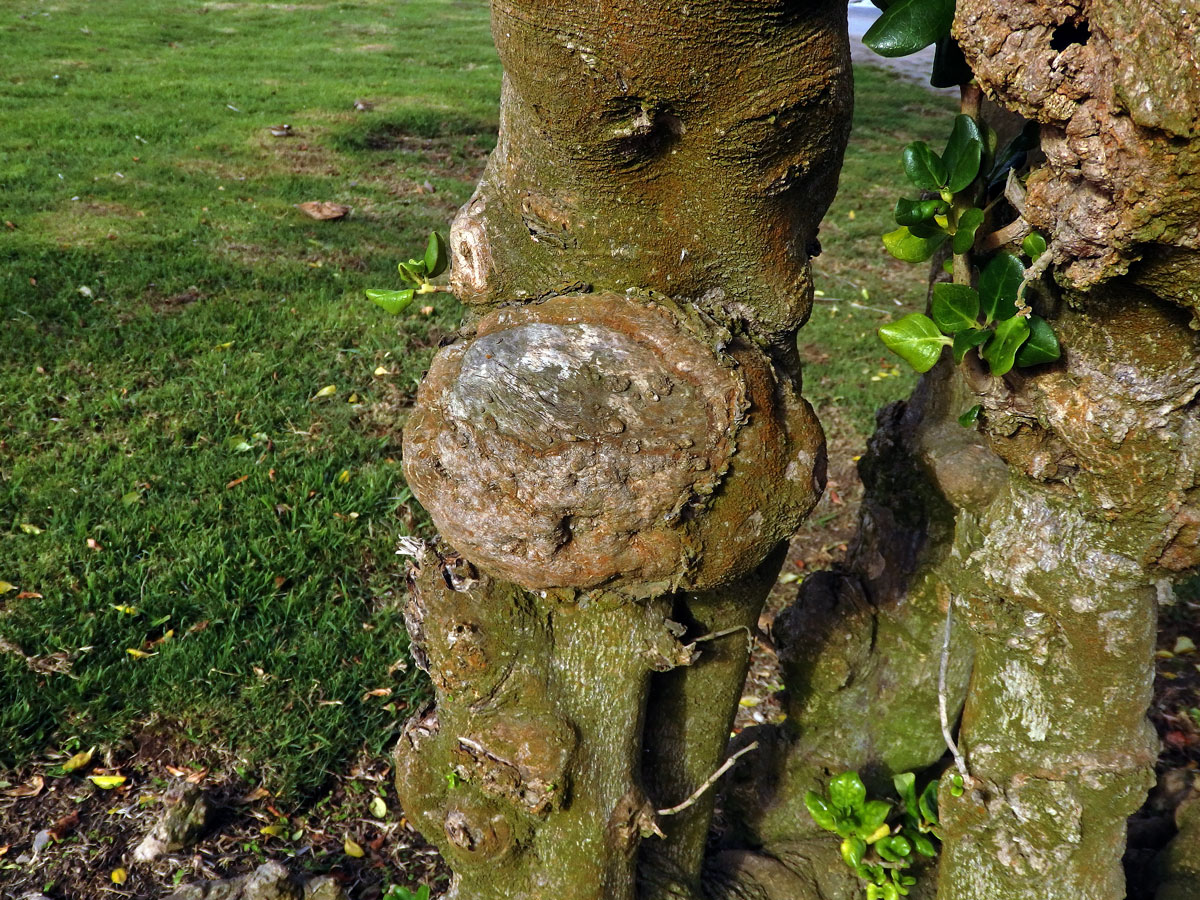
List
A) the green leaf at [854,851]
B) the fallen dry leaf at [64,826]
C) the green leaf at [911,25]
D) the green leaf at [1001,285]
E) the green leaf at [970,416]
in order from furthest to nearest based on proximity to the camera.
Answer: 1. the fallen dry leaf at [64,826]
2. the green leaf at [854,851]
3. the green leaf at [970,416]
4. the green leaf at [1001,285]
5. the green leaf at [911,25]

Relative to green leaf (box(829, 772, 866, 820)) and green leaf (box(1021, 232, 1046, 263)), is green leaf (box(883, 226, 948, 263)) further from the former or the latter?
green leaf (box(829, 772, 866, 820))

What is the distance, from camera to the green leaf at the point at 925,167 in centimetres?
134

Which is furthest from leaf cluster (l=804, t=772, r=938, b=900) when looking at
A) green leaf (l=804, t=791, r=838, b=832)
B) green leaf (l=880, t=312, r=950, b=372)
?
green leaf (l=880, t=312, r=950, b=372)

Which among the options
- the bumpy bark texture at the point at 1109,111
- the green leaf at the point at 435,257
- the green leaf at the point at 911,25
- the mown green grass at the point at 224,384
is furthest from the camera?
the mown green grass at the point at 224,384

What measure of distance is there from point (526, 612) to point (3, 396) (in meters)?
3.57

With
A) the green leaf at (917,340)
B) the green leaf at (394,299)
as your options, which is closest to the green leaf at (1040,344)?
the green leaf at (917,340)

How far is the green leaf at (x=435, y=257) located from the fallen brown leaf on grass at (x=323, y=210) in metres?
5.03

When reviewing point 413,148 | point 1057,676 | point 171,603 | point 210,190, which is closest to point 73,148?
point 210,190

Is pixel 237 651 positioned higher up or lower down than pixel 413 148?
lower down

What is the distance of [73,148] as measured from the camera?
7020 millimetres

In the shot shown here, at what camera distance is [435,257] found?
167 cm

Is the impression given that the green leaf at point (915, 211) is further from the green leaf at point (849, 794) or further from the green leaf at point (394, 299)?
the green leaf at point (849, 794)

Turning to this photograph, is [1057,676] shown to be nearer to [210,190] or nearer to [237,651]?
[237,651]

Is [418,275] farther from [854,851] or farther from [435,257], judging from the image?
[854,851]
